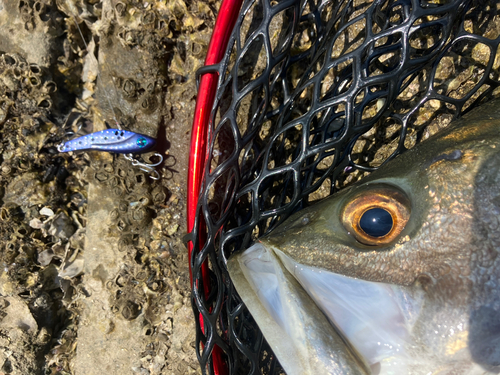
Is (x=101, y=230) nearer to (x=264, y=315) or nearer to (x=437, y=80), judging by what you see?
(x=264, y=315)

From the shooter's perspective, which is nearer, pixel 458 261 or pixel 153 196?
pixel 458 261

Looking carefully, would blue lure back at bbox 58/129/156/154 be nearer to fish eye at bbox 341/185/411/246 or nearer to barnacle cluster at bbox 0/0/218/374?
barnacle cluster at bbox 0/0/218/374

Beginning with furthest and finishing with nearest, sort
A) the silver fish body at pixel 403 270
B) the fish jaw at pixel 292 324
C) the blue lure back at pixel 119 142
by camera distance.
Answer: the blue lure back at pixel 119 142 → the fish jaw at pixel 292 324 → the silver fish body at pixel 403 270

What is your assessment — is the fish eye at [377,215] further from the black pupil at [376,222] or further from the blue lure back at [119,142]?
the blue lure back at [119,142]

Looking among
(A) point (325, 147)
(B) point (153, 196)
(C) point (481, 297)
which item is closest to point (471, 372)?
(C) point (481, 297)

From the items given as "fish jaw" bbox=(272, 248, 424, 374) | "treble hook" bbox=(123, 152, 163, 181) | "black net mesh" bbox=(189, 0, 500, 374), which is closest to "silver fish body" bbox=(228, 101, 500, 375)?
"fish jaw" bbox=(272, 248, 424, 374)

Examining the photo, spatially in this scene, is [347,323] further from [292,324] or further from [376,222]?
[376,222]

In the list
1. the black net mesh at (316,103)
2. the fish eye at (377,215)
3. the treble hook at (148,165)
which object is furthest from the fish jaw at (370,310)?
the treble hook at (148,165)
